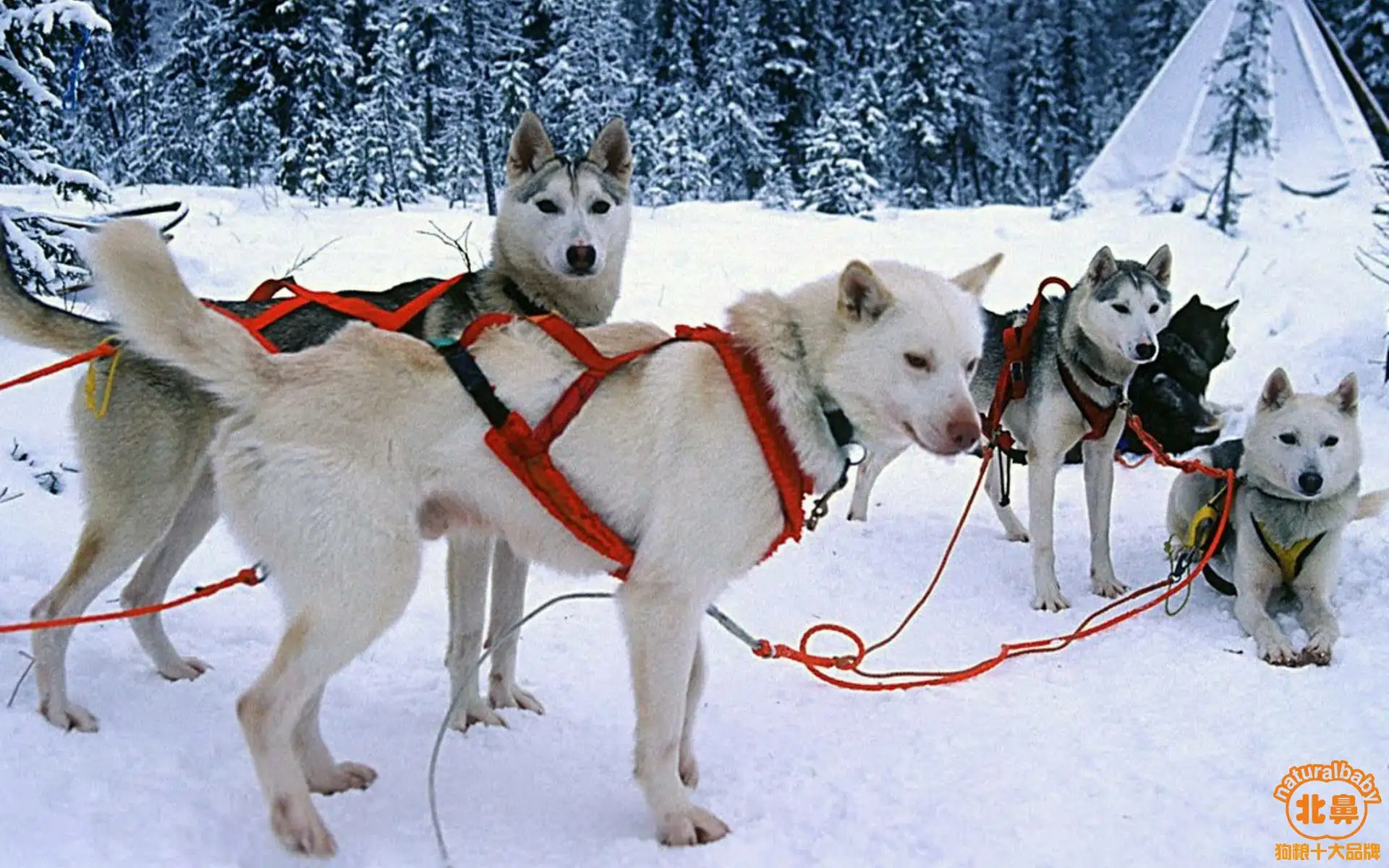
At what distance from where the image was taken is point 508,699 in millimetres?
4004

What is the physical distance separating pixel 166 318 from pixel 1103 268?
526 cm

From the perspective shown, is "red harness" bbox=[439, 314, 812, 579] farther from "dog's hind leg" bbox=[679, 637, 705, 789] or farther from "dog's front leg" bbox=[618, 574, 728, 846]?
"dog's hind leg" bbox=[679, 637, 705, 789]

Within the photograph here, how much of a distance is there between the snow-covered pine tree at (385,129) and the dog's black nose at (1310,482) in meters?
20.8

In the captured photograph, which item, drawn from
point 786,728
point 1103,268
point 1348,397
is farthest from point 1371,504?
point 786,728

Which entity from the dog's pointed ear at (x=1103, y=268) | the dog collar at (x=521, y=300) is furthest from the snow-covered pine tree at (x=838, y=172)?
the dog collar at (x=521, y=300)

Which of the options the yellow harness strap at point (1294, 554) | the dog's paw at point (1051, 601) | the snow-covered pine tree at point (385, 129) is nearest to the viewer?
the yellow harness strap at point (1294, 554)

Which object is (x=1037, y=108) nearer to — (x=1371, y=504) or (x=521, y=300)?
(x=1371, y=504)

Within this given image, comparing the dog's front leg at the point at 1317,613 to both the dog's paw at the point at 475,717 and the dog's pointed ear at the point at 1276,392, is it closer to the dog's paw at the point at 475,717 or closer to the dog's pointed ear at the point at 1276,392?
the dog's pointed ear at the point at 1276,392

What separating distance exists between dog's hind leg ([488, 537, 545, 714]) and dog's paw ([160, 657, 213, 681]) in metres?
1.19

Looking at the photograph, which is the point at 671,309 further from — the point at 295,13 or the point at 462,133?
the point at 462,133

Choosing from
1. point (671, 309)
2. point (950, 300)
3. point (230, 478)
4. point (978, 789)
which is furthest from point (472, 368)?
point (671, 309)

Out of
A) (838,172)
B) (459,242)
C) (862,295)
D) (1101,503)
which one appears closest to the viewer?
(862,295)

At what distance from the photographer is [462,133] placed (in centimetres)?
2842

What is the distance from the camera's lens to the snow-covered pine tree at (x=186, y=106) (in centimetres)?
2384
